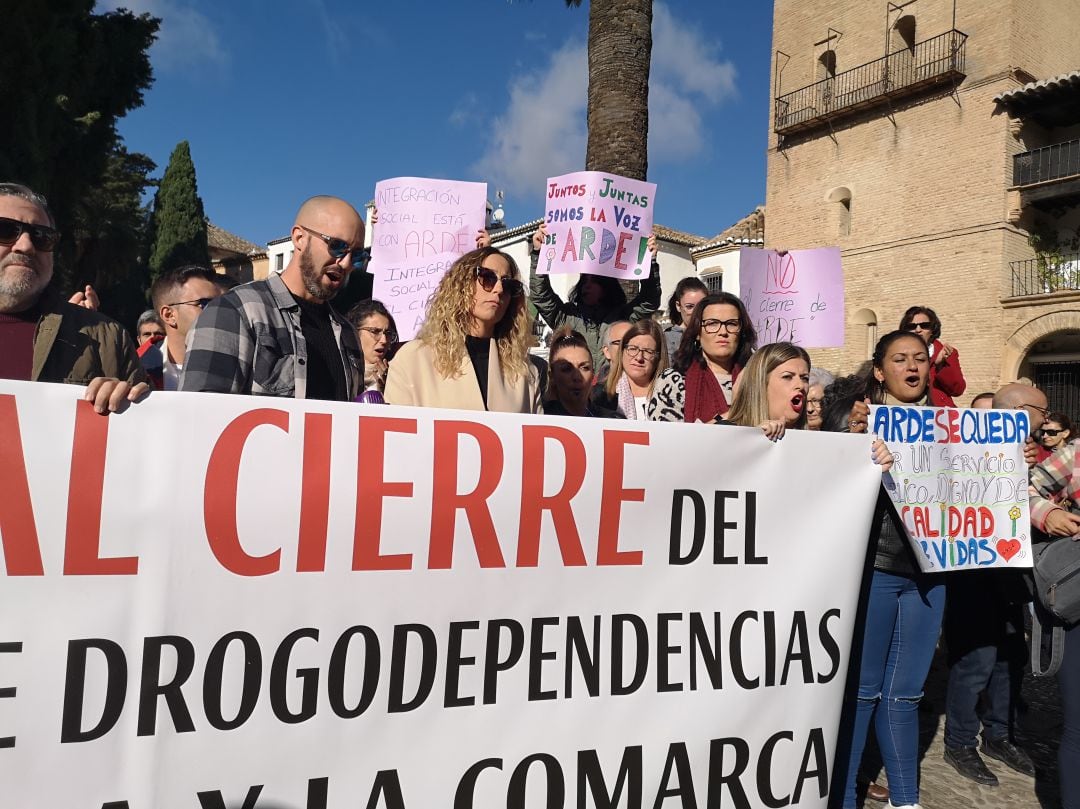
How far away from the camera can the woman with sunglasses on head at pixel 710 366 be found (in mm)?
3262

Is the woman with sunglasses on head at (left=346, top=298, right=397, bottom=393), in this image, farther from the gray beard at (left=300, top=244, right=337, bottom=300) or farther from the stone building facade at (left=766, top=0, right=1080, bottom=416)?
the stone building facade at (left=766, top=0, right=1080, bottom=416)

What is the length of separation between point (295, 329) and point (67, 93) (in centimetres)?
1547

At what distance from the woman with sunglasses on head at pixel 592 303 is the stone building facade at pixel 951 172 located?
16949 mm

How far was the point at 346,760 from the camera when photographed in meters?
1.93

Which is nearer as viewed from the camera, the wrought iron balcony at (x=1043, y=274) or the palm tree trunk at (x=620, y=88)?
the palm tree trunk at (x=620, y=88)

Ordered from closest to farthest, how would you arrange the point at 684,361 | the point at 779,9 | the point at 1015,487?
the point at 1015,487, the point at 684,361, the point at 779,9

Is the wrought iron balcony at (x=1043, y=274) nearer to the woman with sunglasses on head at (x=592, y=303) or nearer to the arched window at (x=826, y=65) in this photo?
the arched window at (x=826, y=65)

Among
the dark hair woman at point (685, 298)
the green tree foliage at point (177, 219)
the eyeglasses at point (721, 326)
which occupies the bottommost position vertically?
the eyeglasses at point (721, 326)

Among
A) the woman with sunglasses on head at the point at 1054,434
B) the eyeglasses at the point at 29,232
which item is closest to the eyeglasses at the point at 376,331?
the eyeglasses at the point at 29,232

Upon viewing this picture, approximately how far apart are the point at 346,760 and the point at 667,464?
1218mm

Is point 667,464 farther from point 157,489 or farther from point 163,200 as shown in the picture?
point 163,200

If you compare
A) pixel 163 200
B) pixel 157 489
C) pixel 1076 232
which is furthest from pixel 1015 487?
pixel 163 200

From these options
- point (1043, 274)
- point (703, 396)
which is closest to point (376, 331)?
point (703, 396)

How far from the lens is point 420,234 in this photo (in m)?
4.95
